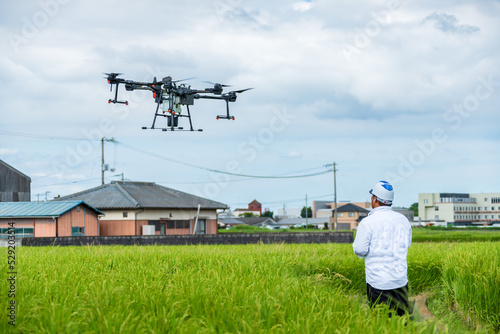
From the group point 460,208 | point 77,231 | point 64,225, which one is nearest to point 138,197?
point 77,231

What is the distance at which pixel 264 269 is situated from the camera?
8.91 metres

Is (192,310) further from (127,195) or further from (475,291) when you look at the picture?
(127,195)

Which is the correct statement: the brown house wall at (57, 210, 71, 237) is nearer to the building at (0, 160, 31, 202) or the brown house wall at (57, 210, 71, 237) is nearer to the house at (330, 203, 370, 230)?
the building at (0, 160, 31, 202)

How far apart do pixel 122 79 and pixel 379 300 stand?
2568cm

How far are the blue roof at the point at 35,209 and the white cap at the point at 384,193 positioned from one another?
2990 centimetres

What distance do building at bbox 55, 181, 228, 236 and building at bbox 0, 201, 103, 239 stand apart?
7026 millimetres

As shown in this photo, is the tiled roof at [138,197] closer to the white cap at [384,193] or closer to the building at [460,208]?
the white cap at [384,193]

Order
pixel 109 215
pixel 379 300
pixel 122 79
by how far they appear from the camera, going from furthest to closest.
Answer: pixel 109 215, pixel 122 79, pixel 379 300

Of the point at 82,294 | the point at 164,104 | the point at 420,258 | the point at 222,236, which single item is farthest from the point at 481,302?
the point at 164,104

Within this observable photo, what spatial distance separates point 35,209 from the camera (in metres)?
33.5

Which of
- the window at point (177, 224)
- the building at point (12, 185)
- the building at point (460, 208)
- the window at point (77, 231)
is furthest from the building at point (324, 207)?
the window at point (77, 231)

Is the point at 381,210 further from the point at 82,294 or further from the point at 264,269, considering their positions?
the point at 82,294

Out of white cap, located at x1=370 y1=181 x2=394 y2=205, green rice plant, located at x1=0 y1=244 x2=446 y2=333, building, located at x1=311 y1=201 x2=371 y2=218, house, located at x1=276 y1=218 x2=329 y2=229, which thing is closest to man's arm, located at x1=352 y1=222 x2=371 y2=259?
white cap, located at x1=370 y1=181 x2=394 y2=205

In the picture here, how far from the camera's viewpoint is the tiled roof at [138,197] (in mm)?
42031
